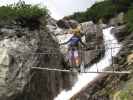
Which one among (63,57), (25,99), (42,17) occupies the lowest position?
(25,99)

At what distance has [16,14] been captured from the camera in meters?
22.6

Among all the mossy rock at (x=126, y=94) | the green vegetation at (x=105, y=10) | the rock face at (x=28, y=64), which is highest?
the green vegetation at (x=105, y=10)

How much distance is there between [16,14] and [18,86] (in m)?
3.73

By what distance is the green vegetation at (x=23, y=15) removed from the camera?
22.4 metres

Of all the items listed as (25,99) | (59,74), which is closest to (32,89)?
(25,99)

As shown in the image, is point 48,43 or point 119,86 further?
point 48,43

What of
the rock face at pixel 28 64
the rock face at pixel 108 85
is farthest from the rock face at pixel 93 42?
the rock face at pixel 28 64

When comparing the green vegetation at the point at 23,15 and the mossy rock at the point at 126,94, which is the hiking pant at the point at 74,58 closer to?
the mossy rock at the point at 126,94

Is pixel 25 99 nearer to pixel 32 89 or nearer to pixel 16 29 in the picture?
pixel 32 89

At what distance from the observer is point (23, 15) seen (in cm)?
2258

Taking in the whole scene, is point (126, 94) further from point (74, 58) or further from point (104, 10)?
point (104, 10)

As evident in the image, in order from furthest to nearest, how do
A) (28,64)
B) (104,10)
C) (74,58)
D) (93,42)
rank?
(104,10) → (93,42) → (28,64) → (74,58)

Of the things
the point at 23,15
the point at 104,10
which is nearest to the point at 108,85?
the point at 23,15

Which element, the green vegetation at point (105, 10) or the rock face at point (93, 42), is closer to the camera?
the rock face at point (93, 42)
